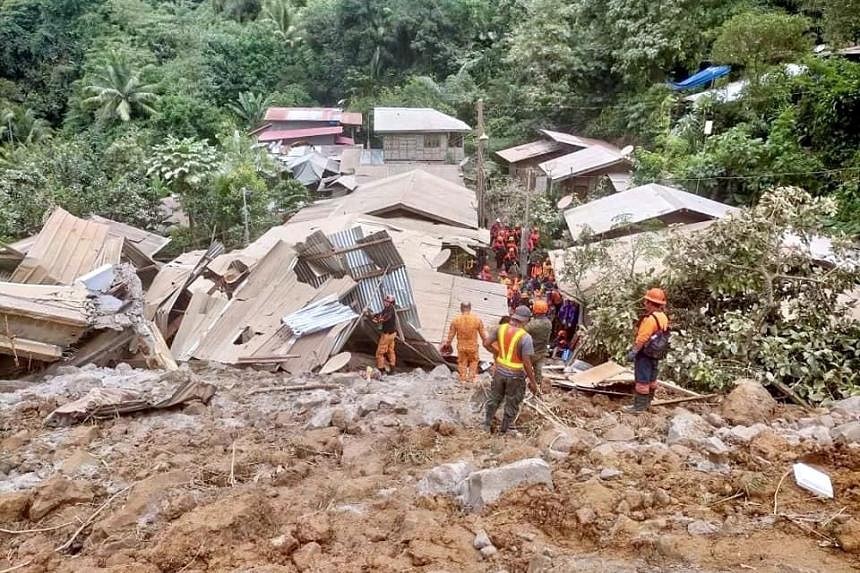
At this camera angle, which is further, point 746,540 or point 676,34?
point 676,34

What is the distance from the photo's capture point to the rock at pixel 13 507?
4984 millimetres

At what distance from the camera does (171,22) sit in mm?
43406

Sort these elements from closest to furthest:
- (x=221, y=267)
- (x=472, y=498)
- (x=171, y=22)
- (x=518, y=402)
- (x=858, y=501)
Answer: (x=858, y=501), (x=472, y=498), (x=518, y=402), (x=221, y=267), (x=171, y=22)

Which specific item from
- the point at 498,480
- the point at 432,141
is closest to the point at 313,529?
the point at 498,480

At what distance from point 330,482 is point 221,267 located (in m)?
8.11

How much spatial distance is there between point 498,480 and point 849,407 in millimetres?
4359

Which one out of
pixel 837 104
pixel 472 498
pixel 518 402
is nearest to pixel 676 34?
pixel 837 104

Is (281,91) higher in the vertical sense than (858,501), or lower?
higher

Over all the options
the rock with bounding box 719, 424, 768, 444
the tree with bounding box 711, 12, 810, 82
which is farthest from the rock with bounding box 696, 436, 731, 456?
the tree with bounding box 711, 12, 810, 82

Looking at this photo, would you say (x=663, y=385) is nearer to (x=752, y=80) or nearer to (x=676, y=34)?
(x=752, y=80)

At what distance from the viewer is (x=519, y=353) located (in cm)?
641

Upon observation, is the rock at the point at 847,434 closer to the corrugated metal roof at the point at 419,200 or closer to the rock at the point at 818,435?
the rock at the point at 818,435

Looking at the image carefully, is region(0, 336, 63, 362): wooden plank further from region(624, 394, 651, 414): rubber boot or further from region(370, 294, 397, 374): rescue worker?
region(624, 394, 651, 414): rubber boot

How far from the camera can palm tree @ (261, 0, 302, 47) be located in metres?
42.6
